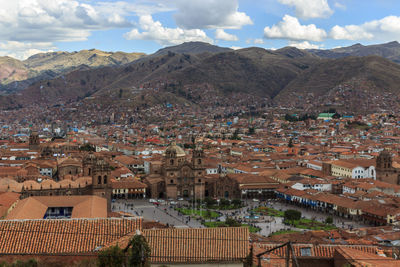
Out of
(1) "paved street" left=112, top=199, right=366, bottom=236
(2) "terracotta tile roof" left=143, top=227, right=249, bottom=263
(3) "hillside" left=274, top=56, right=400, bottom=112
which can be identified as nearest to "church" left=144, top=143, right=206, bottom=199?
(1) "paved street" left=112, top=199, right=366, bottom=236

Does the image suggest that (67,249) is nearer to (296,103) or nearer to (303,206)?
Result: (303,206)

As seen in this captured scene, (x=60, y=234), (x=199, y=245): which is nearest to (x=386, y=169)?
(x=199, y=245)

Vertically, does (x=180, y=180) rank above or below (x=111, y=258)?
below

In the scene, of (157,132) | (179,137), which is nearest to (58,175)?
(179,137)

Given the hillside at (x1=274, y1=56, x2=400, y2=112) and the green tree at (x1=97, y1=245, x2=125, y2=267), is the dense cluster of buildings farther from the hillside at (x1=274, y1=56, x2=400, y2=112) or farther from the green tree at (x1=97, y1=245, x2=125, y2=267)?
the hillside at (x1=274, y1=56, x2=400, y2=112)

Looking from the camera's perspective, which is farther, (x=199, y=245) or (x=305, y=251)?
(x=305, y=251)

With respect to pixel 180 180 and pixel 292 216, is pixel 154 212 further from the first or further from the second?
pixel 292 216

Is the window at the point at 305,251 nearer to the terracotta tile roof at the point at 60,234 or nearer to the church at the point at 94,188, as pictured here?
the terracotta tile roof at the point at 60,234
